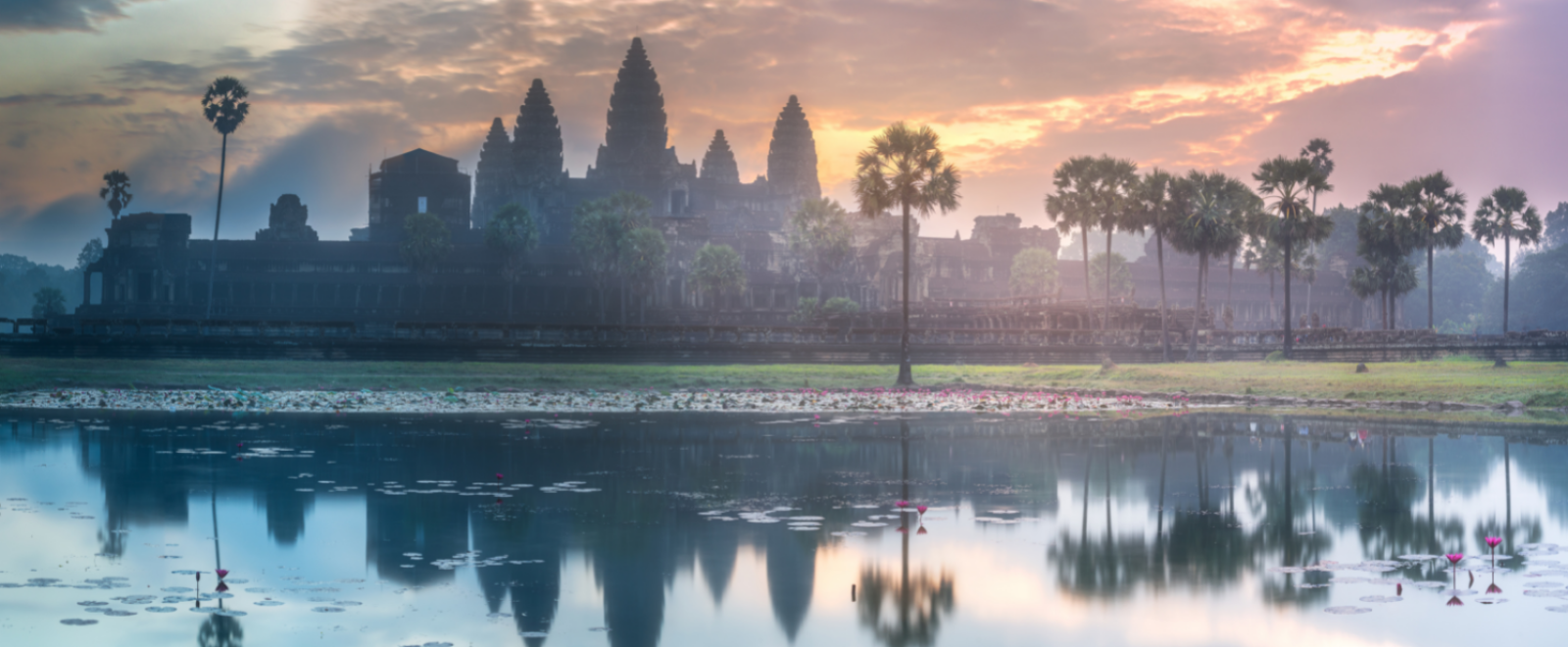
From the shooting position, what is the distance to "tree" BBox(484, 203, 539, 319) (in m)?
83.8

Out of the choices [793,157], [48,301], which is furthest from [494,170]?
[48,301]

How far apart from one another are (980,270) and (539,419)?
95453mm

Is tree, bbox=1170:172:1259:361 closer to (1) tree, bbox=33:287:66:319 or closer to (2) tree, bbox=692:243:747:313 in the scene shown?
(2) tree, bbox=692:243:747:313

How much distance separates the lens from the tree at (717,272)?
86.1 meters

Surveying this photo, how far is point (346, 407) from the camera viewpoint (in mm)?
28469

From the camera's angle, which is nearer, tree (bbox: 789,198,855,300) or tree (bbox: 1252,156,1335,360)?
tree (bbox: 1252,156,1335,360)

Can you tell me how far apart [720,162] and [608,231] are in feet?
186

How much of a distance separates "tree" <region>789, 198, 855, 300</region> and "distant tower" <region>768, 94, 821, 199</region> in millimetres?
38917

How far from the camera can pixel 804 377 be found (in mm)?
41344

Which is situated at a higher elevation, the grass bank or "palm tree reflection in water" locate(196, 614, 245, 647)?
the grass bank

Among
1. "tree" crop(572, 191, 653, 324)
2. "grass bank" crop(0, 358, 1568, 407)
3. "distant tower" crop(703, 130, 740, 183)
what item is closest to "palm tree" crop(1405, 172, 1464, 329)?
"grass bank" crop(0, 358, 1568, 407)

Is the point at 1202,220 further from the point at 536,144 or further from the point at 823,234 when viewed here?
the point at 536,144

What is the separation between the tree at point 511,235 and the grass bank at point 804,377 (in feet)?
141

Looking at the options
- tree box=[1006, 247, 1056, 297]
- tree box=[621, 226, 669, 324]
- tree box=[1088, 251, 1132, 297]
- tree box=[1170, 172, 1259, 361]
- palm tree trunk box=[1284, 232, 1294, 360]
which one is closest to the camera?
palm tree trunk box=[1284, 232, 1294, 360]
